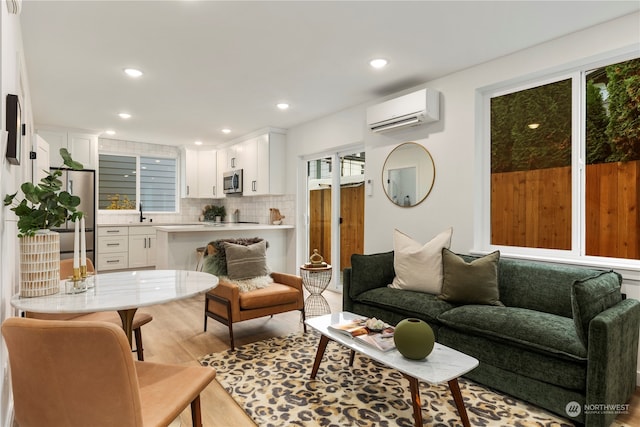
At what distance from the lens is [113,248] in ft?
19.5

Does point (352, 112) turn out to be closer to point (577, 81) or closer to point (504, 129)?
point (504, 129)

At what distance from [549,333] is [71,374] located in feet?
7.56

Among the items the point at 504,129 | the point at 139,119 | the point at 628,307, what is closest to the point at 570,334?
the point at 628,307

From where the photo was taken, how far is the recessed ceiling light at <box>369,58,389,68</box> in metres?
3.14

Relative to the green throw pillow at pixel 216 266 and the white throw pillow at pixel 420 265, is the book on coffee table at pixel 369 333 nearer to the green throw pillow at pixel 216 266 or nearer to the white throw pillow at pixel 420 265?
the white throw pillow at pixel 420 265

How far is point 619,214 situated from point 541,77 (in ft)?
4.13

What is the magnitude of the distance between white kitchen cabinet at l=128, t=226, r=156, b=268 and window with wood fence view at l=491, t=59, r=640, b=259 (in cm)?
550

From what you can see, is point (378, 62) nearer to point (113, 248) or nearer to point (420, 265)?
point (420, 265)

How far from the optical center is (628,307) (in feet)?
6.71

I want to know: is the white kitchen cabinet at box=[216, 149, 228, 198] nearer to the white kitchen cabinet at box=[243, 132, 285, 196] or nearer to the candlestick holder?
the white kitchen cabinet at box=[243, 132, 285, 196]

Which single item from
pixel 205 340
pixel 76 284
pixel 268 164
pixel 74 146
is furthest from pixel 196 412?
pixel 74 146

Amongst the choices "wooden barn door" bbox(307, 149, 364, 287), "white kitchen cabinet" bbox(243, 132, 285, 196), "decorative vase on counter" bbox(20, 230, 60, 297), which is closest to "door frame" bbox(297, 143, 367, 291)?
"wooden barn door" bbox(307, 149, 364, 287)

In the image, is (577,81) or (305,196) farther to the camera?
(305,196)

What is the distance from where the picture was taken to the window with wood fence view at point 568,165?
258 centimetres
